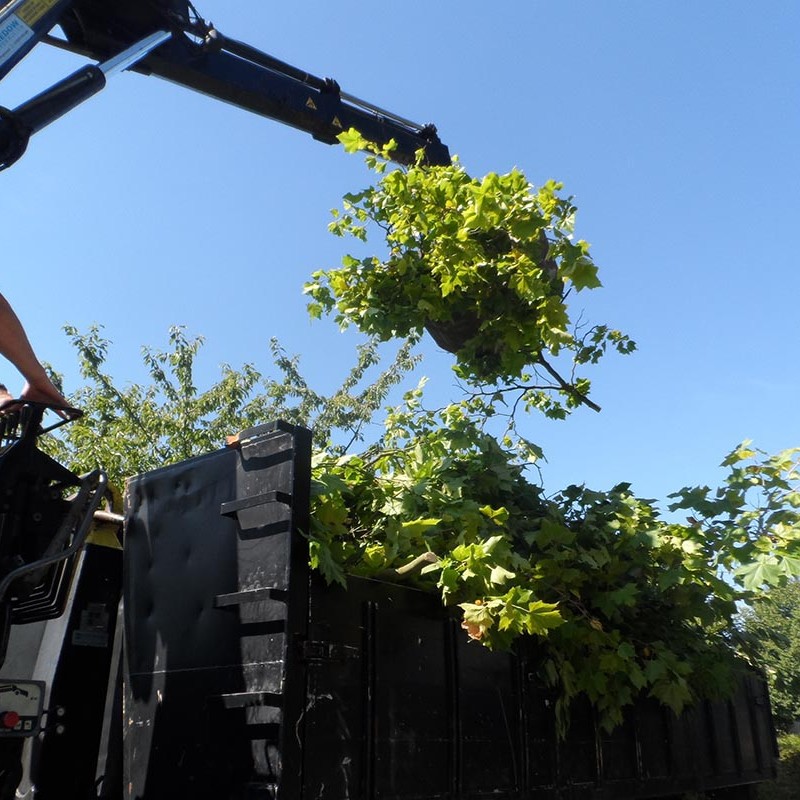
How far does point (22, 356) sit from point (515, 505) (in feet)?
10.2

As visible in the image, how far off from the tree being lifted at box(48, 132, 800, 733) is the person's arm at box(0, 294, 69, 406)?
128 cm

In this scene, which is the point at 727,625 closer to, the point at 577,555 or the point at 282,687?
the point at 577,555

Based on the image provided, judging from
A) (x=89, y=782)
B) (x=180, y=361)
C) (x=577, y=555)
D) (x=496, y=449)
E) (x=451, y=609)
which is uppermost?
(x=180, y=361)

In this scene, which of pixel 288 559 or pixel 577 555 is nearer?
pixel 288 559

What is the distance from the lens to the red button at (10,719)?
110 inches

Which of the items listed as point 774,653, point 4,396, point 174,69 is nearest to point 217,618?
point 4,396

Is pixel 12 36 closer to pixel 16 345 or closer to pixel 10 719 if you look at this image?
pixel 16 345

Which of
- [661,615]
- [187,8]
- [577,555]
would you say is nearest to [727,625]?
[661,615]

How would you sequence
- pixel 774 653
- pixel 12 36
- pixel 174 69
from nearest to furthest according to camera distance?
pixel 12 36
pixel 174 69
pixel 774 653

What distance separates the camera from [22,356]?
9.76 feet

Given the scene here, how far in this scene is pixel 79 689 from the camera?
3.41 meters

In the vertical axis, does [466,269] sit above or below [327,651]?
above

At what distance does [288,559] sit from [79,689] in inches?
47.1

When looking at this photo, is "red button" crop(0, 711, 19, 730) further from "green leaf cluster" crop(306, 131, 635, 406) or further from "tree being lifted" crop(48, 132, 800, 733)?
"green leaf cluster" crop(306, 131, 635, 406)
